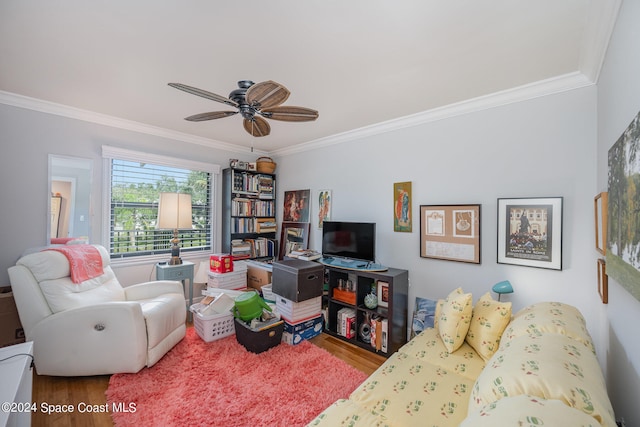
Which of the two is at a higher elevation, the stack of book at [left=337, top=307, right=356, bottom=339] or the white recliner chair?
the white recliner chair

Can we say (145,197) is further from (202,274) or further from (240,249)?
(240,249)

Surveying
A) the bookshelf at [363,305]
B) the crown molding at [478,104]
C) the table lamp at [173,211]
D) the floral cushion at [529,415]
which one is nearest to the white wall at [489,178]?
the crown molding at [478,104]

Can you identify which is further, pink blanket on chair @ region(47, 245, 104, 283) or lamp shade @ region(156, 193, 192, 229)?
lamp shade @ region(156, 193, 192, 229)

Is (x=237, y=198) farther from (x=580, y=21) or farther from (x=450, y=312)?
(x=580, y=21)

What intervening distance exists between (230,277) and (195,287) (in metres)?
0.65

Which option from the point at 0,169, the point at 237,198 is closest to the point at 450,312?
the point at 237,198

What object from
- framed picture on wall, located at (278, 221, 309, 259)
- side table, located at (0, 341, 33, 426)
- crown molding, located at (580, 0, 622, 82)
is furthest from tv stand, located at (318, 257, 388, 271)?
side table, located at (0, 341, 33, 426)

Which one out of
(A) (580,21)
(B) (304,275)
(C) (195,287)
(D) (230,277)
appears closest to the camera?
(A) (580,21)

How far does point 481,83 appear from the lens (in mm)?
2090

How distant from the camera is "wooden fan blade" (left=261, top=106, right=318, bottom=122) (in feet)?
6.10

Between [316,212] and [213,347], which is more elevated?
[316,212]

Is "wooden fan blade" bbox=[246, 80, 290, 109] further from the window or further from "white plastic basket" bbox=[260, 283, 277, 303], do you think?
the window

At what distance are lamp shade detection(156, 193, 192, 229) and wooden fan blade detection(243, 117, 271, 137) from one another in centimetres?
140

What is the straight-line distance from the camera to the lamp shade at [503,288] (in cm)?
206
